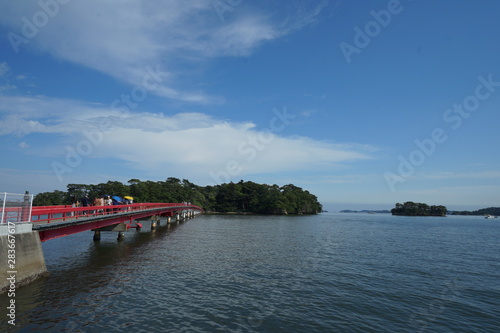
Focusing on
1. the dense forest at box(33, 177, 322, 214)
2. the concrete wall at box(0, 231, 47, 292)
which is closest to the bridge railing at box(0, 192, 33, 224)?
the concrete wall at box(0, 231, 47, 292)

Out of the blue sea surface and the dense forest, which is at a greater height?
the dense forest

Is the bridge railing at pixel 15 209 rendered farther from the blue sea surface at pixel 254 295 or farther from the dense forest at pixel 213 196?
the dense forest at pixel 213 196

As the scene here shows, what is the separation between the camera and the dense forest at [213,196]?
13824 centimetres

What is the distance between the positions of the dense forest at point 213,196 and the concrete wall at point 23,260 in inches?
4631

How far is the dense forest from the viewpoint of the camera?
5442 inches

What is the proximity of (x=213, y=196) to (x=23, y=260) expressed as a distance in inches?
6384

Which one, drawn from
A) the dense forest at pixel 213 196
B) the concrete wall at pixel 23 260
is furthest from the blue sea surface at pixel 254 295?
the dense forest at pixel 213 196

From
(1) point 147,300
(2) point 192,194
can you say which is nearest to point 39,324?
(1) point 147,300

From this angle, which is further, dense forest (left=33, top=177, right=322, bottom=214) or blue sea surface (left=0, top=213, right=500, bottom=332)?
dense forest (left=33, top=177, right=322, bottom=214)

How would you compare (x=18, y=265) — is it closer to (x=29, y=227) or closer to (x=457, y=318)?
(x=29, y=227)

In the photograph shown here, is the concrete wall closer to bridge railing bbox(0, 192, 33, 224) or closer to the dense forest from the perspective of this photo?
bridge railing bbox(0, 192, 33, 224)

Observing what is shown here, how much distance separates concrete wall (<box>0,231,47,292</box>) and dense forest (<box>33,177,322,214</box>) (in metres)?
118

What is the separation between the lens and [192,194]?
160 meters

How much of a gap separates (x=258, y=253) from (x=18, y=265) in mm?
19739
